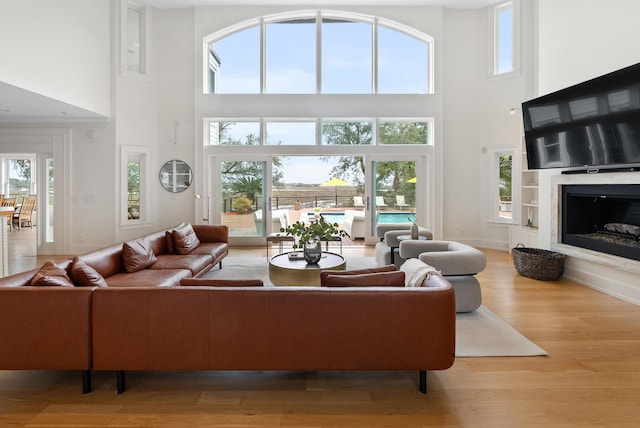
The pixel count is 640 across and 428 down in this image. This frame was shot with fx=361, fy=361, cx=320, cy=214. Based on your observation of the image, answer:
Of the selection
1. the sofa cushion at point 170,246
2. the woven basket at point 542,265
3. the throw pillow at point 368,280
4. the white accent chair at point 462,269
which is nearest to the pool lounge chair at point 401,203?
the woven basket at point 542,265

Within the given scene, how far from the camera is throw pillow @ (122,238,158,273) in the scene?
13.2 ft

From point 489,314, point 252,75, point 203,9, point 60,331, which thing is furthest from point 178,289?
point 203,9

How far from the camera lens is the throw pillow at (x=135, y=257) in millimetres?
4027

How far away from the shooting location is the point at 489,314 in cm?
386

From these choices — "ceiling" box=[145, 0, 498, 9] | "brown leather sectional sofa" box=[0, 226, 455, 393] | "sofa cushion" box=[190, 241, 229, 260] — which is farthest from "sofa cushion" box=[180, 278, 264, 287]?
"ceiling" box=[145, 0, 498, 9]

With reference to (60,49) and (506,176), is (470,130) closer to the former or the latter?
(506,176)

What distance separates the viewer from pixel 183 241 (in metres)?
5.16

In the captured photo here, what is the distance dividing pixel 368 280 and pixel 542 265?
12.8 feet

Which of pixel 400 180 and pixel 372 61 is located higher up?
pixel 372 61

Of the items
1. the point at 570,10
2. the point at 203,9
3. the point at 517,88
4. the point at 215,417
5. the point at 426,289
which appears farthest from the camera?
the point at 203,9

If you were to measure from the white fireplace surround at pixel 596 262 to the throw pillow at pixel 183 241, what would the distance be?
5325 mm

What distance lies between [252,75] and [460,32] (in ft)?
15.1

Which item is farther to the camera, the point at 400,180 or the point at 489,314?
the point at 400,180

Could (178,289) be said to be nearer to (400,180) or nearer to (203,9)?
(400,180)
